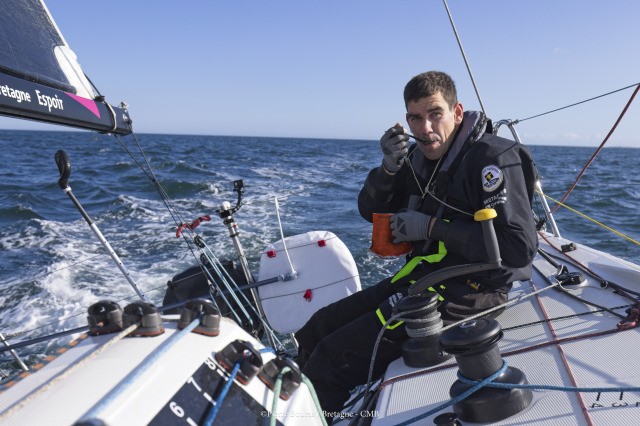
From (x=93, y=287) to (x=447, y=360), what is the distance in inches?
183

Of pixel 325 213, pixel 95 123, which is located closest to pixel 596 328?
pixel 95 123

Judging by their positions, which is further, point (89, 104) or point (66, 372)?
point (89, 104)

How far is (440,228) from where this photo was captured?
6.02 feet

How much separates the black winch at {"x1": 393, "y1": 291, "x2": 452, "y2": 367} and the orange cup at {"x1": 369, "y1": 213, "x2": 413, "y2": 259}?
440mm

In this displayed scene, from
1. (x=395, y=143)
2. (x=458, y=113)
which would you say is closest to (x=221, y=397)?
(x=395, y=143)

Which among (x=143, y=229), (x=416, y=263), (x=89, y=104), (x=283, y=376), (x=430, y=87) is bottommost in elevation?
(x=416, y=263)

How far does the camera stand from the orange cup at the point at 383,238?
6.69ft

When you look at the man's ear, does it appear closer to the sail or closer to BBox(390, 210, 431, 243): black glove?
BBox(390, 210, 431, 243): black glove

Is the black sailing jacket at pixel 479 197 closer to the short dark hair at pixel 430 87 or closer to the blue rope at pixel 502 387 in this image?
the short dark hair at pixel 430 87

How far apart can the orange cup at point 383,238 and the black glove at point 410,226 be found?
0.15 feet

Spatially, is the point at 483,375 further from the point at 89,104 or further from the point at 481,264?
the point at 89,104

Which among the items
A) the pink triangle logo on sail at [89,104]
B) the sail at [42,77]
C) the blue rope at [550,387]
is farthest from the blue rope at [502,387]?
the pink triangle logo on sail at [89,104]

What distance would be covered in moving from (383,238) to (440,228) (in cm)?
29

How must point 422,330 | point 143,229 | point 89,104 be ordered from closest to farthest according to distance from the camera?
point 422,330 < point 89,104 < point 143,229
